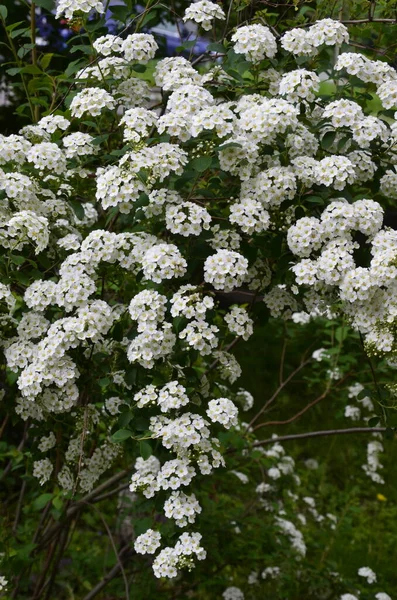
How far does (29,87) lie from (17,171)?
1.48 feet

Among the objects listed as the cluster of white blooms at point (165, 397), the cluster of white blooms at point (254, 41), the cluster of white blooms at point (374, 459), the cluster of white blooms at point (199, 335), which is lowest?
the cluster of white blooms at point (374, 459)

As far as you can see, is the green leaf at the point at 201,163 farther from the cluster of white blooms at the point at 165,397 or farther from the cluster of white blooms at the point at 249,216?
the cluster of white blooms at the point at 165,397

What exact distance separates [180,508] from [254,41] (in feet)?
4.52

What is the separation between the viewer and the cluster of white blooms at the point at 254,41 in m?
2.29

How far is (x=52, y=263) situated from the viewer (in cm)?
247

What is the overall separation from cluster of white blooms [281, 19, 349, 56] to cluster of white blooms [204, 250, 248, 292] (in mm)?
731

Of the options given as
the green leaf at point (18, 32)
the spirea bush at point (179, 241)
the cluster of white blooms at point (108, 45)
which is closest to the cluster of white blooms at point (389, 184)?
the spirea bush at point (179, 241)

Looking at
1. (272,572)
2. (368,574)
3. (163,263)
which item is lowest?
(368,574)

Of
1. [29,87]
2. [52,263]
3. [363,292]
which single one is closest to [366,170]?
[363,292]

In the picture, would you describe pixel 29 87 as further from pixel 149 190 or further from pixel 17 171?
pixel 149 190

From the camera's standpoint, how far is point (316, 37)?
2.35 m

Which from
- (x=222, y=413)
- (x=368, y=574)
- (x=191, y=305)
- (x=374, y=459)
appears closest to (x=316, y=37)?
(x=191, y=305)

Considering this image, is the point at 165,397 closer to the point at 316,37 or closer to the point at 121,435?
the point at 121,435

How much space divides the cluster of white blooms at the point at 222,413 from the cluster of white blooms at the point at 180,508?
0.76ft
